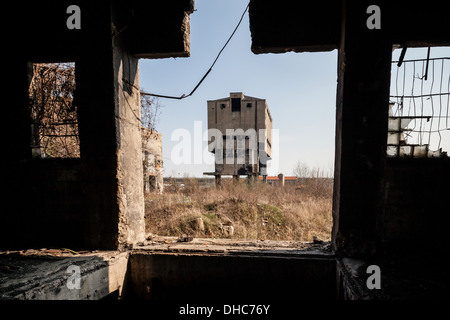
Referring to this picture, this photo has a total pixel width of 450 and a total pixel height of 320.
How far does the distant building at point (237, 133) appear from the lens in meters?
14.4

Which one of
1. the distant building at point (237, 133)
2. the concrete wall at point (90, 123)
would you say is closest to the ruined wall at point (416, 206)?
the concrete wall at point (90, 123)

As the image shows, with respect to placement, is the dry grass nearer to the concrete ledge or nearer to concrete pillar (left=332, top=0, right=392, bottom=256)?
concrete pillar (left=332, top=0, right=392, bottom=256)

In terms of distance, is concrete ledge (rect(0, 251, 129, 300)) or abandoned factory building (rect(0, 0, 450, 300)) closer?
concrete ledge (rect(0, 251, 129, 300))

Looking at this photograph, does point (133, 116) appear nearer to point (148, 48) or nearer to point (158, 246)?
point (148, 48)

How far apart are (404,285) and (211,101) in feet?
48.4

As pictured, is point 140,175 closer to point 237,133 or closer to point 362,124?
point 362,124

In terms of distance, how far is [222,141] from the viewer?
48.3 feet

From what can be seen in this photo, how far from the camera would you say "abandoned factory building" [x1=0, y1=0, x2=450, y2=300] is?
2285mm

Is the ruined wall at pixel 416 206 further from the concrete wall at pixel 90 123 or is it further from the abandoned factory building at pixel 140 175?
the concrete wall at pixel 90 123

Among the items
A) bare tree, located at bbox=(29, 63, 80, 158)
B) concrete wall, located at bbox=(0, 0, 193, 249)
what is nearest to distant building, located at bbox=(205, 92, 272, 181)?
bare tree, located at bbox=(29, 63, 80, 158)

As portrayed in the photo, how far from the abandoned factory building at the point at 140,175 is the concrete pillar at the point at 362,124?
1cm

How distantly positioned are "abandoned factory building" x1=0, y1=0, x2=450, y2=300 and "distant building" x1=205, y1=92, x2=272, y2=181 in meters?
11.5

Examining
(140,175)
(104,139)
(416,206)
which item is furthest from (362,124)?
(104,139)
